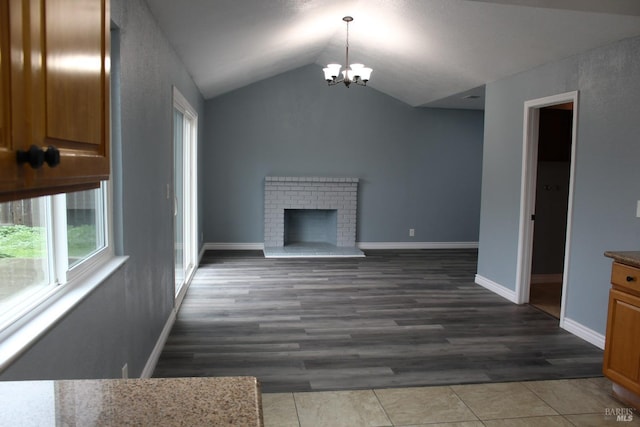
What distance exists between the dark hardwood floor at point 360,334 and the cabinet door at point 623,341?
0.40m

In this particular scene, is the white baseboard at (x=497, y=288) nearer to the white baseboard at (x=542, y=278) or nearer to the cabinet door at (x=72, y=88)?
the white baseboard at (x=542, y=278)

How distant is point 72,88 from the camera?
2.84 ft

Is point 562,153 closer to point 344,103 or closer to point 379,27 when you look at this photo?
point 379,27

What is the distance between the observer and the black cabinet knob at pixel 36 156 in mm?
694

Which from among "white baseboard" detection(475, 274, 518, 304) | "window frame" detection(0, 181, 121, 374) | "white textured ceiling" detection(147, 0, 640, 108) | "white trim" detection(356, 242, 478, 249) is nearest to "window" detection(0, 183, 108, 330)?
"window frame" detection(0, 181, 121, 374)

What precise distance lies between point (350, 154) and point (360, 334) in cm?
429

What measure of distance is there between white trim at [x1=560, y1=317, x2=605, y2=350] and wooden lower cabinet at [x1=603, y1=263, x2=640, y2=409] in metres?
0.89

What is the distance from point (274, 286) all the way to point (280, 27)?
2743 millimetres

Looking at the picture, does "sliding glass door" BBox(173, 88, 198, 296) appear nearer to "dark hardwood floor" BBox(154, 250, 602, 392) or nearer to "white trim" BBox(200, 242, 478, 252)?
"dark hardwood floor" BBox(154, 250, 602, 392)

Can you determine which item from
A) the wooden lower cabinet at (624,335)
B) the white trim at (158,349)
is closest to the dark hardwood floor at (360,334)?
the white trim at (158,349)

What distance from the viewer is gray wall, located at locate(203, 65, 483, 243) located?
739cm

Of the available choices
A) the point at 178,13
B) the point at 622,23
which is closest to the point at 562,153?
the point at 622,23

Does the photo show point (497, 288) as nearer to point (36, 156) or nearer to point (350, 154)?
point (350, 154)

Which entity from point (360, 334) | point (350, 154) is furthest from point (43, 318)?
point (350, 154)
